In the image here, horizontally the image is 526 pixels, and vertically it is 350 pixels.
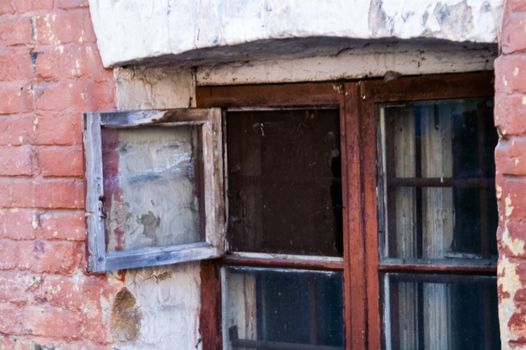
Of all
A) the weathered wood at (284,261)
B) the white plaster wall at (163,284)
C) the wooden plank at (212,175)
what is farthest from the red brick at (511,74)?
the white plaster wall at (163,284)

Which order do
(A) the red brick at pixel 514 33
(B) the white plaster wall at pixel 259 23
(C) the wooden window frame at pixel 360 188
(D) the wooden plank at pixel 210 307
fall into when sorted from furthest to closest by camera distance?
(D) the wooden plank at pixel 210 307, (C) the wooden window frame at pixel 360 188, (B) the white plaster wall at pixel 259 23, (A) the red brick at pixel 514 33

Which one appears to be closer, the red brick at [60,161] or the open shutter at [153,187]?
the open shutter at [153,187]

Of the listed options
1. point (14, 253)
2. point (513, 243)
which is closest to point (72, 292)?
point (14, 253)

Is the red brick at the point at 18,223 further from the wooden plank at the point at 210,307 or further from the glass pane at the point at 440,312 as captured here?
the glass pane at the point at 440,312

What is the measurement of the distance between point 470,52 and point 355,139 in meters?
0.43

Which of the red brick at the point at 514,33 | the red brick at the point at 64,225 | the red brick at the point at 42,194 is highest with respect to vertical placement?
the red brick at the point at 514,33

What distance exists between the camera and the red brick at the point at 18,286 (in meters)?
2.76

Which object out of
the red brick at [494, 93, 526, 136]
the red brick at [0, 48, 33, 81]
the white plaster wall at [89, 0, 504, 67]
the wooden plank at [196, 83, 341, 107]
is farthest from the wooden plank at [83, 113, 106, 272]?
the red brick at [494, 93, 526, 136]

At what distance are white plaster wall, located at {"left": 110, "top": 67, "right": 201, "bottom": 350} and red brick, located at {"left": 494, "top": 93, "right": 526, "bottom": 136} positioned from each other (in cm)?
113

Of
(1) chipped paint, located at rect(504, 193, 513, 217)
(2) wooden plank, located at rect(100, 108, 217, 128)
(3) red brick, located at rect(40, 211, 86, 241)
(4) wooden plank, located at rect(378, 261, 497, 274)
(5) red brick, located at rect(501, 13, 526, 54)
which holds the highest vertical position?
(5) red brick, located at rect(501, 13, 526, 54)

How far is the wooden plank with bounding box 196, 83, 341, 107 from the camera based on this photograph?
105 inches

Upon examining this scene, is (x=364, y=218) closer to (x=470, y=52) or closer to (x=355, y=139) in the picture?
(x=355, y=139)

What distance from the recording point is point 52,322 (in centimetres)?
273

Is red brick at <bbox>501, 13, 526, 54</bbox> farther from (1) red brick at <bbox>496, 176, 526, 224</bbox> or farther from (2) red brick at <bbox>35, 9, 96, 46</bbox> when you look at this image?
(2) red brick at <bbox>35, 9, 96, 46</bbox>
